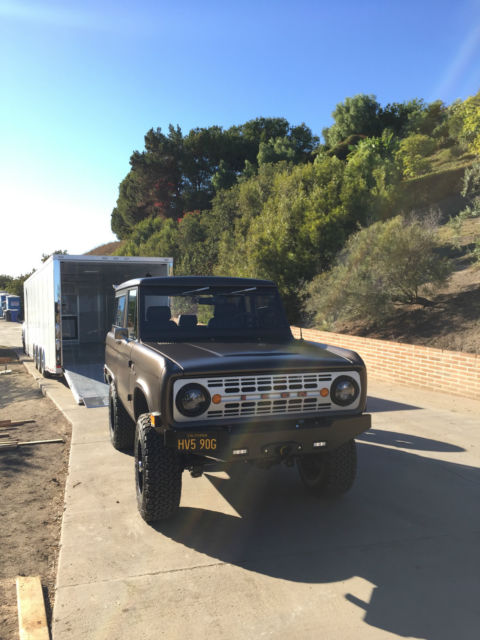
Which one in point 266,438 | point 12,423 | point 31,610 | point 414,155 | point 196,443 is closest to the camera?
point 31,610

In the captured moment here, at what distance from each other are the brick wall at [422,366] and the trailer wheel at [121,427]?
607 centimetres

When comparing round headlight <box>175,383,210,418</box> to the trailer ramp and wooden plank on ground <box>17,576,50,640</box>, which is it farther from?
the trailer ramp

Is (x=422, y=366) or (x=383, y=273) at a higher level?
(x=383, y=273)

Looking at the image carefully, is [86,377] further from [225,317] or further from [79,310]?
[225,317]

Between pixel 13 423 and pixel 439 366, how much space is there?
769cm

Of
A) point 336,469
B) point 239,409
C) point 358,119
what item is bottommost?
point 336,469

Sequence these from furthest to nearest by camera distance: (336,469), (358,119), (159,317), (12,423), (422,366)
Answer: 1. (358,119)
2. (422,366)
3. (12,423)
4. (159,317)
5. (336,469)

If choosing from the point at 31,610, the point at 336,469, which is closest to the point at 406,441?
the point at 336,469

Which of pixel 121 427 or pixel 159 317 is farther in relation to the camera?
pixel 121 427

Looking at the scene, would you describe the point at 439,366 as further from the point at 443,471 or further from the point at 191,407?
the point at 191,407

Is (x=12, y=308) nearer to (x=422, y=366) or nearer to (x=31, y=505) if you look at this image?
(x=422, y=366)

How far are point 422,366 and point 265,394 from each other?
714 centimetres

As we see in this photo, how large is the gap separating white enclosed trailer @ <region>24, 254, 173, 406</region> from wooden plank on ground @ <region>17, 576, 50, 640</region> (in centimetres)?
557

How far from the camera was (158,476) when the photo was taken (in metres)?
4.05
